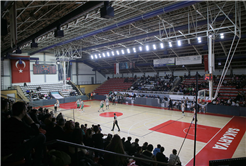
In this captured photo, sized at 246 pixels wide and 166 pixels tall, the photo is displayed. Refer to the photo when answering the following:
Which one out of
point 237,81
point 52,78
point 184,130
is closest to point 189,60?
point 237,81

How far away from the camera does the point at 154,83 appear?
31156 mm

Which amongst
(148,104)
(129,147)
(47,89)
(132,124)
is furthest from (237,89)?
(47,89)

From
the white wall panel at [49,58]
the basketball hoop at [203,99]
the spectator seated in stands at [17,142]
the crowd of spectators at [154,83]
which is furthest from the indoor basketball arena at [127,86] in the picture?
the white wall panel at [49,58]

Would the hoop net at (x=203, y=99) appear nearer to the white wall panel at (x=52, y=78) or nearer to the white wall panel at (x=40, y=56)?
the white wall panel at (x=52, y=78)

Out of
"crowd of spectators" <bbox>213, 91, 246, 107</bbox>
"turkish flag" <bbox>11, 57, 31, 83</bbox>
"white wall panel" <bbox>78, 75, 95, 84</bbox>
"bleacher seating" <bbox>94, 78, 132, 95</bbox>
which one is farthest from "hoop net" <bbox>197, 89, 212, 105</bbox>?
"turkish flag" <bbox>11, 57, 31, 83</bbox>

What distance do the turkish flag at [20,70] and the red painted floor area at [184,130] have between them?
27.2 metres

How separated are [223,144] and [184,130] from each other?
3.20 meters

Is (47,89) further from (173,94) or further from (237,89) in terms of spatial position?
(237,89)

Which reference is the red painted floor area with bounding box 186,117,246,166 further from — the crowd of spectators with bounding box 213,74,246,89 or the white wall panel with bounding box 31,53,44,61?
the white wall panel with bounding box 31,53,44,61

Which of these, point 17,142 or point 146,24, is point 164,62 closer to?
point 146,24

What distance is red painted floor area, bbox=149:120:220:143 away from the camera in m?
11.5

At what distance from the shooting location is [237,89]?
69.8 feet

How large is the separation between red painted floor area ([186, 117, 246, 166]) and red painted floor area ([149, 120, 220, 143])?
47cm

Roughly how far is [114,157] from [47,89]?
32.5 meters
